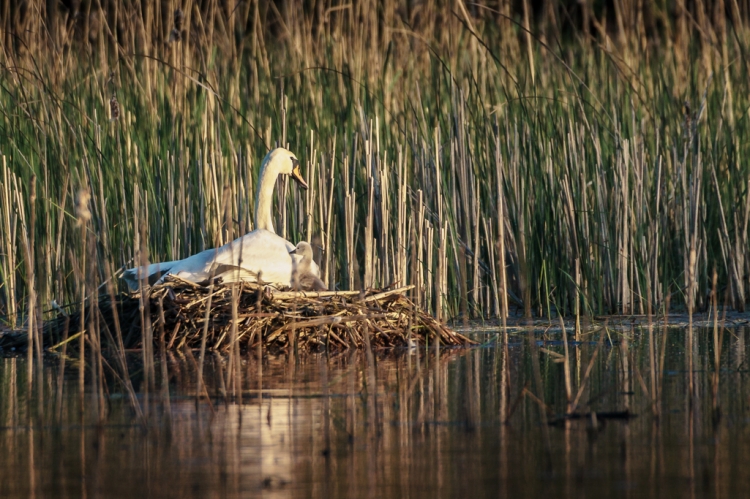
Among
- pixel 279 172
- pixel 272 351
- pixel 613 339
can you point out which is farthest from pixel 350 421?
pixel 279 172

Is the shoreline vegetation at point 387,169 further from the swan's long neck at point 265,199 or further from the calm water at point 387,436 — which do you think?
the calm water at point 387,436

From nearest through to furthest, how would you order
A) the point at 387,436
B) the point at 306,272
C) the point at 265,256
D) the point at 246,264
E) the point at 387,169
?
the point at 387,436 < the point at 246,264 < the point at 265,256 < the point at 306,272 < the point at 387,169

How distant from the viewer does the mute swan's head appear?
299 inches

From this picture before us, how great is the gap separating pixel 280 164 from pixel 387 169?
3.12 feet

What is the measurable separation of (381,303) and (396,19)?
336 centimetres

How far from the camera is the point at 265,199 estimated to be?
7.57 m

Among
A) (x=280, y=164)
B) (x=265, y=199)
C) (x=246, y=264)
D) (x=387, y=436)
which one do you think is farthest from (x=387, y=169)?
(x=387, y=436)

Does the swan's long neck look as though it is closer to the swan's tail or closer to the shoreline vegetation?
the shoreline vegetation

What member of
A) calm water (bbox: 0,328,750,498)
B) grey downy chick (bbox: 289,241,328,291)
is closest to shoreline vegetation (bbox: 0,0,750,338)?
grey downy chick (bbox: 289,241,328,291)

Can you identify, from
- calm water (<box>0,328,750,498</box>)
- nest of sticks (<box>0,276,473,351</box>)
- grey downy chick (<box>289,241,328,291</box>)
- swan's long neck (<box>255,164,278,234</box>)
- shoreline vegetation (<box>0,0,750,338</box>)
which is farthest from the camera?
shoreline vegetation (<box>0,0,750,338</box>)

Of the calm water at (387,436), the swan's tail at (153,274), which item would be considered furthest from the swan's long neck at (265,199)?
the calm water at (387,436)

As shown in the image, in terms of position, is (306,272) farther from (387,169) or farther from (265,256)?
(387,169)

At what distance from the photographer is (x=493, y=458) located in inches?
149

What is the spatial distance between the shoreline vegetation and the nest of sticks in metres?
0.48
